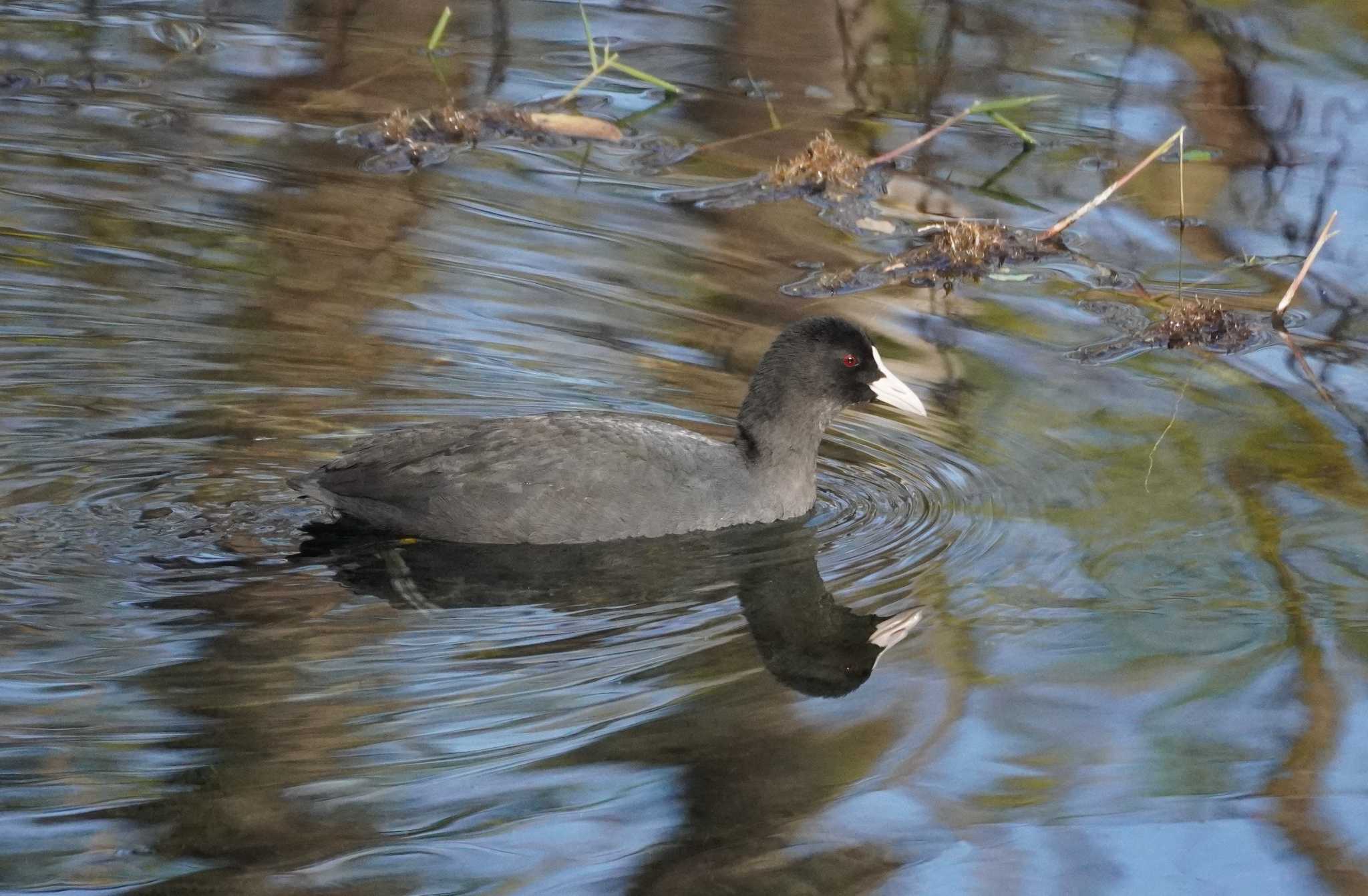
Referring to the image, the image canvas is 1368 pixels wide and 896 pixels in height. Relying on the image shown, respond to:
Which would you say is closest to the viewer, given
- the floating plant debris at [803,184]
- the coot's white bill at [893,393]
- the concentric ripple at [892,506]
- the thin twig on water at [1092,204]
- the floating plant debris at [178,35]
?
the concentric ripple at [892,506]

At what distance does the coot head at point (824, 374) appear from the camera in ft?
20.5

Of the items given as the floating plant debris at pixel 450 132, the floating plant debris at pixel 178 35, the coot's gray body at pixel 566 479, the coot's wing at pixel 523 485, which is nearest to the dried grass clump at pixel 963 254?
the floating plant debris at pixel 450 132

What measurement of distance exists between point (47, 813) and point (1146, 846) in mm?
2445

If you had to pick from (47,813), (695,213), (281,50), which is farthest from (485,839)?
(281,50)

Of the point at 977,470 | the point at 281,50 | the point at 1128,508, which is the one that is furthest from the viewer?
the point at 281,50

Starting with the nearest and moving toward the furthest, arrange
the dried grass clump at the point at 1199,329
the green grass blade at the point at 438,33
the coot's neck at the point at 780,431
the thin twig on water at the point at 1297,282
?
the coot's neck at the point at 780,431 → the thin twig on water at the point at 1297,282 → the dried grass clump at the point at 1199,329 → the green grass blade at the point at 438,33

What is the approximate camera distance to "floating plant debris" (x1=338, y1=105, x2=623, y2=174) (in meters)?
9.21

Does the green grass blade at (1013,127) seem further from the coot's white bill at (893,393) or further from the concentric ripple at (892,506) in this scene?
the coot's white bill at (893,393)

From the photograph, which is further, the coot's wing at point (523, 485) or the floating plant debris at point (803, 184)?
the floating plant debris at point (803, 184)

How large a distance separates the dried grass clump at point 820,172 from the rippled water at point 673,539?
141 millimetres

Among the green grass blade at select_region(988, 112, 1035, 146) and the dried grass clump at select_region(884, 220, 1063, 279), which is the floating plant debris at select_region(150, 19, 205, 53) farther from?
the dried grass clump at select_region(884, 220, 1063, 279)

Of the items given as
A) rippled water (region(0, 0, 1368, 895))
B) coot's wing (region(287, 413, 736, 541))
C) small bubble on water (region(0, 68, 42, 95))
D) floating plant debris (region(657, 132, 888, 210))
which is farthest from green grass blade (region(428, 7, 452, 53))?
coot's wing (region(287, 413, 736, 541))

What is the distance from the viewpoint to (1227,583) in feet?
18.1

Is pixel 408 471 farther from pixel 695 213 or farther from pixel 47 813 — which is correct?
pixel 695 213
